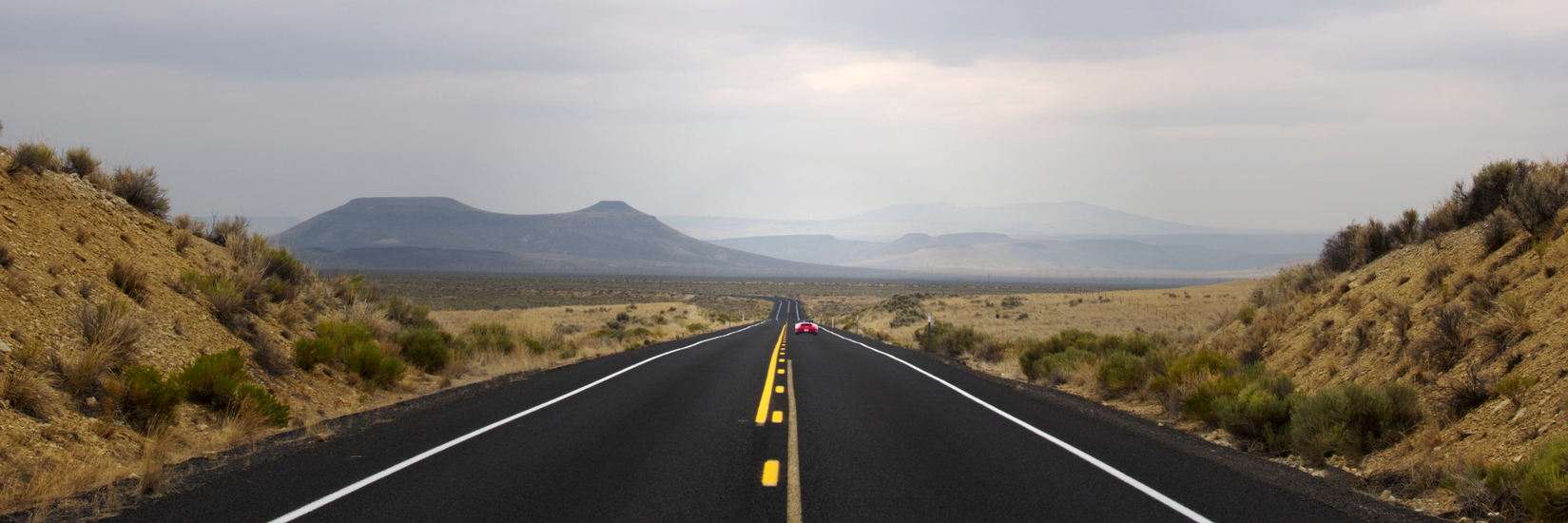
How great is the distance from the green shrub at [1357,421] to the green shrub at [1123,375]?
4.86 meters

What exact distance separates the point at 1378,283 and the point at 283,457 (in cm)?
1650

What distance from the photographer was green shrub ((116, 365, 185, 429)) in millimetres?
8281

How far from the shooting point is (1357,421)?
8047mm

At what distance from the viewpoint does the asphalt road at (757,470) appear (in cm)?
581

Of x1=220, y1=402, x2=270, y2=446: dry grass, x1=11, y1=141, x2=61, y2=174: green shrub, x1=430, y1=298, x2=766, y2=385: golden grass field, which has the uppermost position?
x1=11, y1=141, x2=61, y2=174: green shrub

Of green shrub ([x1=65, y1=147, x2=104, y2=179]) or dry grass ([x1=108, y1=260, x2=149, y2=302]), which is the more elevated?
green shrub ([x1=65, y1=147, x2=104, y2=179])

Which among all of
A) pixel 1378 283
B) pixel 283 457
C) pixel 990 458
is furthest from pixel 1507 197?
pixel 283 457

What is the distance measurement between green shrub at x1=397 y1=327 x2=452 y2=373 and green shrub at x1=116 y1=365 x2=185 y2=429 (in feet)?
21.7

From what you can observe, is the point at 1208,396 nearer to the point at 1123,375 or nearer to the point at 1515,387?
the point at 1123,375

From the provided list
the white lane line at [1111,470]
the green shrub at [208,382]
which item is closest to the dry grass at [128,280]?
the green shrub at [208,382]

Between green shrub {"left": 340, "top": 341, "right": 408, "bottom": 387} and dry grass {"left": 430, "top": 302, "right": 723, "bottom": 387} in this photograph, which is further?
dry grass {"left": 430, "top": 302, "right": 723, "bottom": 387}

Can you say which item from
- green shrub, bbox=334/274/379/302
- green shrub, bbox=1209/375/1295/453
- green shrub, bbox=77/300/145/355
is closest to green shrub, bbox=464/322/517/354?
green shrub, bbox=334/274/379/302

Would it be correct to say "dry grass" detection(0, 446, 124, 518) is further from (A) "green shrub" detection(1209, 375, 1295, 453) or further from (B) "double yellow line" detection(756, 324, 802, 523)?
(A) "green shrub" detection(1209, 375, 1295, 453)

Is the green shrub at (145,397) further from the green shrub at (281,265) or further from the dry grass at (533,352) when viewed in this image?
the green shrub at (281,265)
